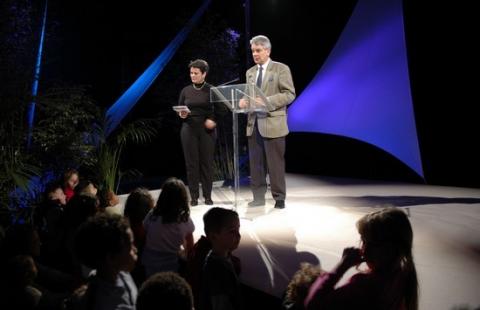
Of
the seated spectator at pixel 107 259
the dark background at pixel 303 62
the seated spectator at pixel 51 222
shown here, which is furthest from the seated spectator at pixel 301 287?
the dark background at pixel 303 62

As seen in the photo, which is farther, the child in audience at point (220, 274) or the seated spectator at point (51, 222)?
the seated spectator at point (51, 222)

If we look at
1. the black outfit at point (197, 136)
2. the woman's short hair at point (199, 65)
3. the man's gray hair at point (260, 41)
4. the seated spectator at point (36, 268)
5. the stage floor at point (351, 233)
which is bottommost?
the stage floor at point (351, 233)

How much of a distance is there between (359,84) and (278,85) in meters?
2.40

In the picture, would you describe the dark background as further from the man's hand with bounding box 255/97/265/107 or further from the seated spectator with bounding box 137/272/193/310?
the seated spectator with bounding box 137/272/193/310

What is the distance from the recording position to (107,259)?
170cm

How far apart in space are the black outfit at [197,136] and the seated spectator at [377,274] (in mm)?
3176

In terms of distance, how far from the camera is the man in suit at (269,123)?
13.5 feet

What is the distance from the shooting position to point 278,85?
4.21 meters

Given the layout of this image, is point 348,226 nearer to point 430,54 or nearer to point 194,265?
point 194,265

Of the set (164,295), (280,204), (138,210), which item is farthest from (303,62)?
(164,295)

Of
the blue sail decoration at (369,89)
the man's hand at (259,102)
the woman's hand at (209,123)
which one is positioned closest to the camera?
the man's hand at (259,102)

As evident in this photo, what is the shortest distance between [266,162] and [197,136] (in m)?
0.80

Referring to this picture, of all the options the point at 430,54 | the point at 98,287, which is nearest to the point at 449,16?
the point at 430,54

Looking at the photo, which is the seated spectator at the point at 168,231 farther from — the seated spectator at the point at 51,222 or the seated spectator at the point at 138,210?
the seated spectator at the point at 51,222
